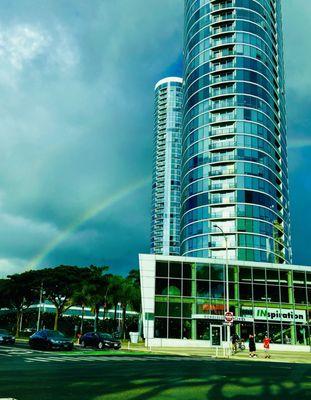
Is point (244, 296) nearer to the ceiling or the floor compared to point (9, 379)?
nearer to the ceiling

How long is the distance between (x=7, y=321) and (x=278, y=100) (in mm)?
71669

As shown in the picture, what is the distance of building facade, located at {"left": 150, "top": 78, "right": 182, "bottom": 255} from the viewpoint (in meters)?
185

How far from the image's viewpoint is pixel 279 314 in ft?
194

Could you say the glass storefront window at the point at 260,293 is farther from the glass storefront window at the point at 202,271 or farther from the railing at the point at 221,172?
the railing at the point at 221,172

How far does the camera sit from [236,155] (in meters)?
88.9

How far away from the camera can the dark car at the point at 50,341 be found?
35062mm

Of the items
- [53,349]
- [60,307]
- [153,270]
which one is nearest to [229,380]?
[53,349]

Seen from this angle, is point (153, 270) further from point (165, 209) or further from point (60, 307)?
point (165, 209)

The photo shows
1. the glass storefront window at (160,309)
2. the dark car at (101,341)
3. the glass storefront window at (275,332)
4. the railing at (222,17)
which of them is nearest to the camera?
the dark car at (101,341)

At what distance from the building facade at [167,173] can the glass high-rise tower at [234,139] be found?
287ft

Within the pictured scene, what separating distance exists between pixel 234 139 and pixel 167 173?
102m

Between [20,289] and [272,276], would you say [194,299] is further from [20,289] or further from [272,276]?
[20,289]

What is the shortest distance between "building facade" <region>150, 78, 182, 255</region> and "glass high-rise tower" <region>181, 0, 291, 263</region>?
287ft

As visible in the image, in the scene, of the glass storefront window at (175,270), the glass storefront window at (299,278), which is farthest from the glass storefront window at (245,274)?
the glass storefront window at (175,270)
